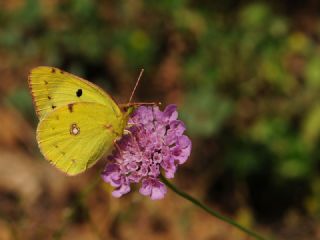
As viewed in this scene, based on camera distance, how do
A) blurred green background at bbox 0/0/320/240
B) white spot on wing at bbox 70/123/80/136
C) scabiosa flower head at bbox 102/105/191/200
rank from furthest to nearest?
blurred green background at bbox 0/0/320/240 < white spot on wing at bbox 70/123/80/136 < scabiosa flower head at bbox 102/105/191/200

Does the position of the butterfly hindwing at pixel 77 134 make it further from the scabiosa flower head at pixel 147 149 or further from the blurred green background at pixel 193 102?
the blurred green background at pixel 193 102

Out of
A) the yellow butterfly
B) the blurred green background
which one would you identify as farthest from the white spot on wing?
the blurred green background

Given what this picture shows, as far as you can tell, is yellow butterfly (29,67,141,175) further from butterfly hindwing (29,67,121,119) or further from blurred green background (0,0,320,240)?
blurred green background (0,0,320,240)

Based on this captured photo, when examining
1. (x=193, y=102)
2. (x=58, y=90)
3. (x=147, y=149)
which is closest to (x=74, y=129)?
(x=58, y=90)

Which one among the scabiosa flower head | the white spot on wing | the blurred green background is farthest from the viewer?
the blurred green background

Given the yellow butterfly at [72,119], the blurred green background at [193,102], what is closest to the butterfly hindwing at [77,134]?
the yellow butterfly at [72,119]

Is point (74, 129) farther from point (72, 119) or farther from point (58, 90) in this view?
point (58, 90)
